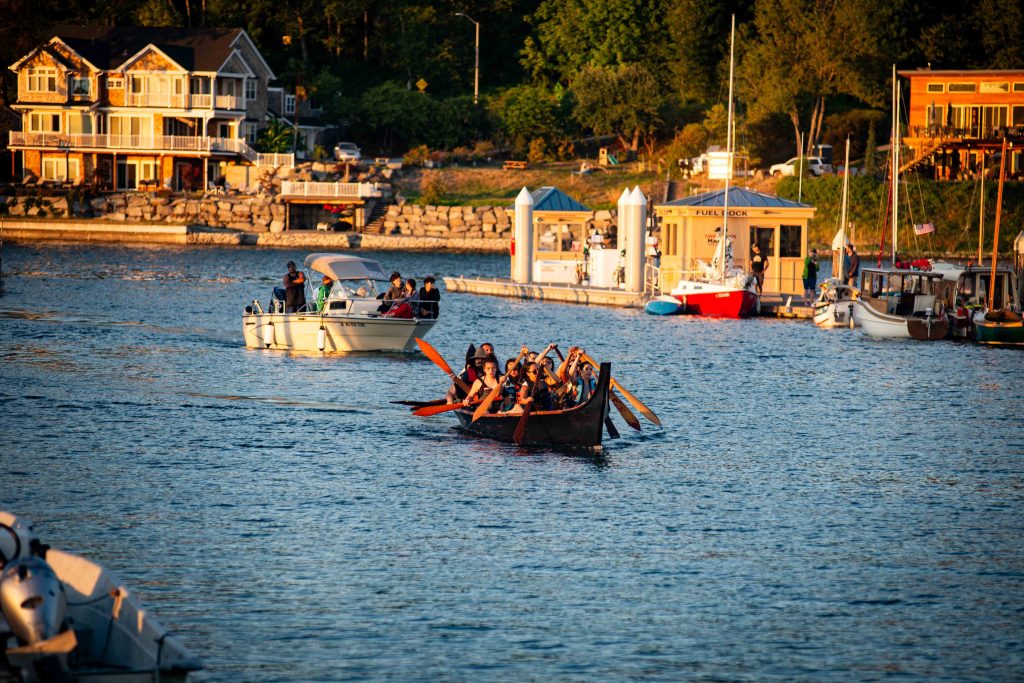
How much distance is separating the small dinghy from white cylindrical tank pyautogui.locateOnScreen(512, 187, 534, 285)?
33.2 ft

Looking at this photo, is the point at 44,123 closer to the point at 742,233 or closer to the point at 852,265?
the point at 742,233

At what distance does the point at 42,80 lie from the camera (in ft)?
346

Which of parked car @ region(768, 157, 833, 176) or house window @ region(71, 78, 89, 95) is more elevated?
house window @ region(71, 78, 89, 95)

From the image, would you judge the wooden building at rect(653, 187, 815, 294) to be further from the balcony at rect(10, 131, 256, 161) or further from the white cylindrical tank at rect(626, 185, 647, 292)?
the balcony at rect(10, 131, 256, 161)

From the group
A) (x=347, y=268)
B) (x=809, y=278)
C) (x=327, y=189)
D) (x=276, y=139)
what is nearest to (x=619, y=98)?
(x=327, y=189)

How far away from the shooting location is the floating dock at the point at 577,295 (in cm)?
5822

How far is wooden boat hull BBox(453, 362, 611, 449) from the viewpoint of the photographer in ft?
94.7

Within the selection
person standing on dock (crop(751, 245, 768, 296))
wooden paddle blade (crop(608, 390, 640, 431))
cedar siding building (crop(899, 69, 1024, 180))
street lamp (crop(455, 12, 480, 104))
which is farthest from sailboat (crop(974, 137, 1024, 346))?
street lamp (crop(455, 12, 480, 104))

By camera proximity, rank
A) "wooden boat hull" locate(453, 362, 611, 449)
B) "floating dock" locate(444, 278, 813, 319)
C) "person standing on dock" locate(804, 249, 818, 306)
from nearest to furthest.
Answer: "wooden boat hull" locate(453, 362, 611, 449)
"floating dock" locate(444, 278, 813, 319)
"person standing on dock" locate(804, 249, 818, 306)

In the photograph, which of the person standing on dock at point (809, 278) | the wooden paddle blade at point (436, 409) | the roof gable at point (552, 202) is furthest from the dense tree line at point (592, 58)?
the wooden paddle blade at point (436, 409)

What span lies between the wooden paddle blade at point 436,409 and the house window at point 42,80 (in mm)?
81136

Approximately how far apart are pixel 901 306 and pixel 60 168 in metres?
69.8

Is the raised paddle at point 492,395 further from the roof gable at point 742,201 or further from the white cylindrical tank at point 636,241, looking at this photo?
the roof gable at point 742,201

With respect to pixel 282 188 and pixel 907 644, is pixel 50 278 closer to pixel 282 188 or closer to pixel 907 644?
pixel 282 188
